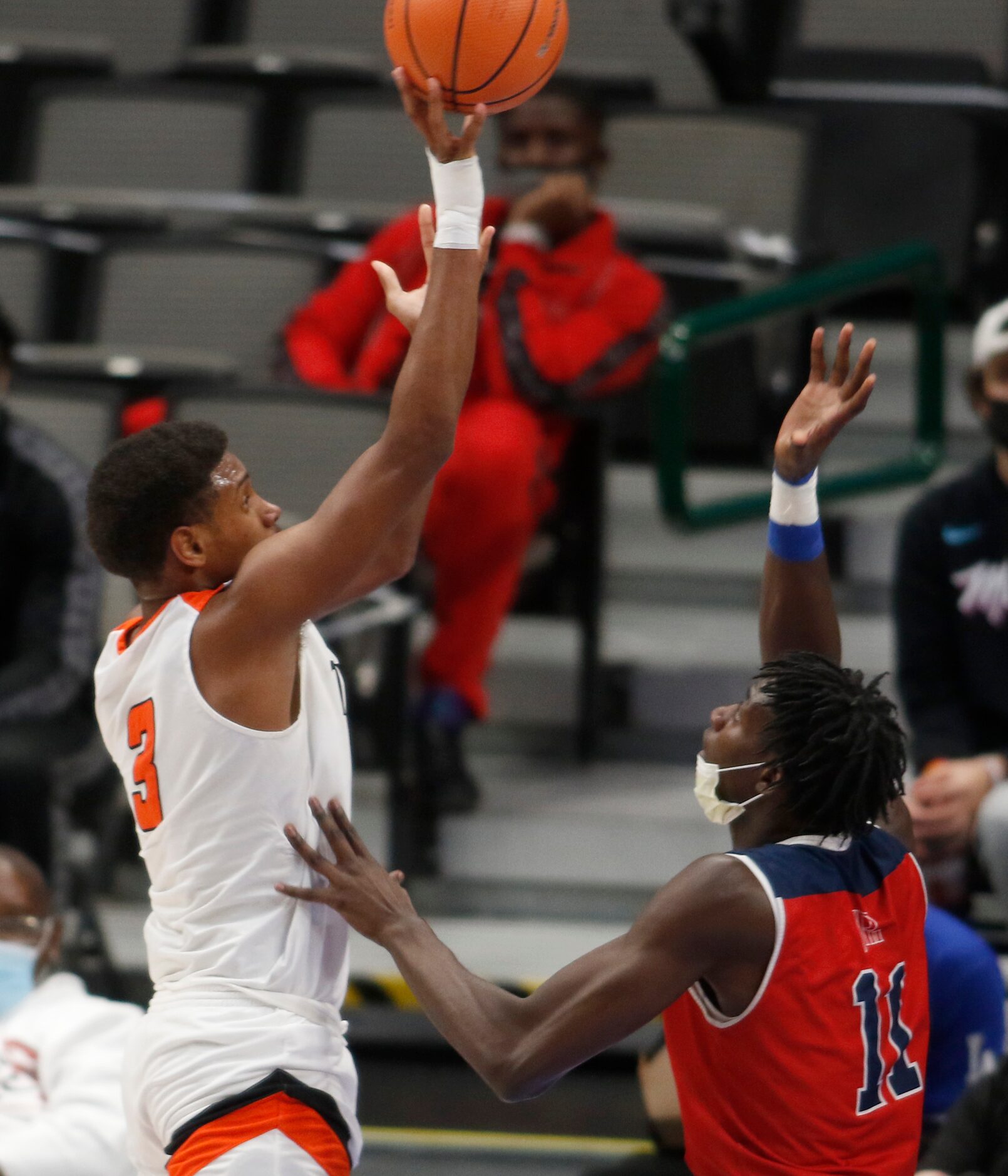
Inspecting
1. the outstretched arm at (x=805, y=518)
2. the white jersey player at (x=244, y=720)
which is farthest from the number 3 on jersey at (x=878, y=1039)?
the white jersey player at (x=244, y=720)

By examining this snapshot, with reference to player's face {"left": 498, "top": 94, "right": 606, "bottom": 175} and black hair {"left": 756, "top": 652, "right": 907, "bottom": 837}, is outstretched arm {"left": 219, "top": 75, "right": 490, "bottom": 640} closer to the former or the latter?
black hair {"left": 756, "top": 652, "right": 907, "bottom": 837}

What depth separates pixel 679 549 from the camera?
5777 millimetres

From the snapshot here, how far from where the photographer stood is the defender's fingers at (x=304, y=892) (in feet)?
7.79

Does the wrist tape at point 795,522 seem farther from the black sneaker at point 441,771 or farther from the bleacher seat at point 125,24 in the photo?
the bleacher seat at point 125,24

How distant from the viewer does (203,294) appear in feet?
18.8

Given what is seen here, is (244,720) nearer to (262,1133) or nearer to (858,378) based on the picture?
(262,1133)

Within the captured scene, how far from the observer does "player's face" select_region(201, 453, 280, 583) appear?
2.37m

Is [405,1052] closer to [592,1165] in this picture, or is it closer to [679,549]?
[592,1165]

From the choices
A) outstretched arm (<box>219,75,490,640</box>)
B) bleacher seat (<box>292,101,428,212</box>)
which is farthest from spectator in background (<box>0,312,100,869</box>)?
bleacher seat (<box>292,101,428,212</box>)

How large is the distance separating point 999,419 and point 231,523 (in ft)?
7.29

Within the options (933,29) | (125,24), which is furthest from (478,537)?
(125,24)

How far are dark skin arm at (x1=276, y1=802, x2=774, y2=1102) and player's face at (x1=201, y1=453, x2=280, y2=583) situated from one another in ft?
1.92

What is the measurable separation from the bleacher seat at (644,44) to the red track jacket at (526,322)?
2.77m

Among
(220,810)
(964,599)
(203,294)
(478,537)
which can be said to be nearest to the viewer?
(220,810)
